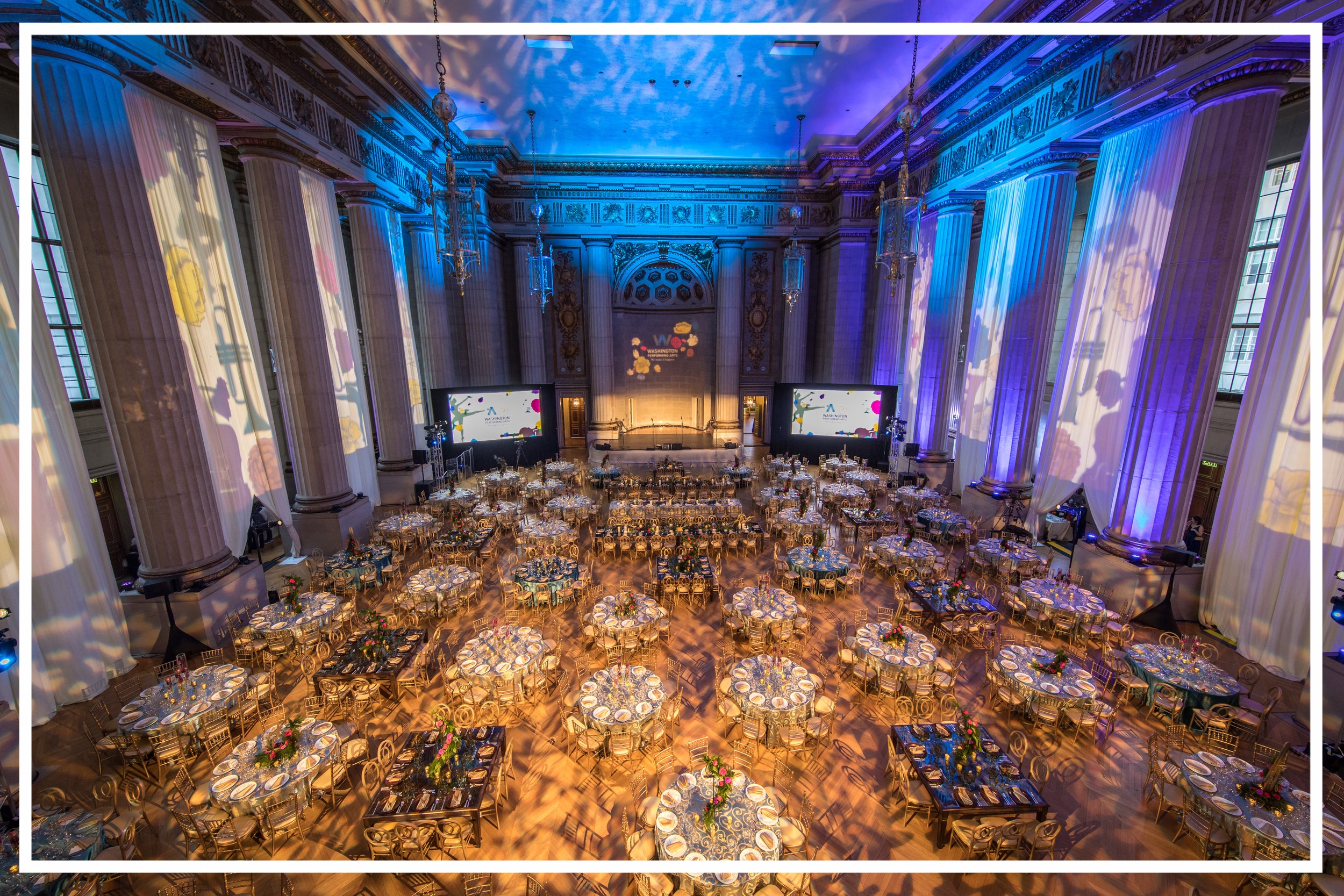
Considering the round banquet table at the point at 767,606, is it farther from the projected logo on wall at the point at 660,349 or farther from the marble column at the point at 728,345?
the projected logo on wall at the point at 660,349

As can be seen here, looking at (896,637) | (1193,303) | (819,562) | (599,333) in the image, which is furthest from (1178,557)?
(599,333)

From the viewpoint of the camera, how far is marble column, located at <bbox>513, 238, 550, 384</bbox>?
63.7ft

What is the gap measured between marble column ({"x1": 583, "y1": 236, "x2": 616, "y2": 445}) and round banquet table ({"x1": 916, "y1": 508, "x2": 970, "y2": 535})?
12290 mm

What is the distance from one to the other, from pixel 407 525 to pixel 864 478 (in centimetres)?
1225

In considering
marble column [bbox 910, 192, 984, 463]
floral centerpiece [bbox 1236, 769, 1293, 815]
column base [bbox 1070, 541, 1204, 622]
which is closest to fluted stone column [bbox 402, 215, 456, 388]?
marble column [bbox 910, 192, 984, 463]

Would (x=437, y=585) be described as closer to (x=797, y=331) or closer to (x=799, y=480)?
(x=799, y=480)

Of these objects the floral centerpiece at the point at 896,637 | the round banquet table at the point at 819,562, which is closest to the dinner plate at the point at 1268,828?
the floral centerpiece at the point at 896,637

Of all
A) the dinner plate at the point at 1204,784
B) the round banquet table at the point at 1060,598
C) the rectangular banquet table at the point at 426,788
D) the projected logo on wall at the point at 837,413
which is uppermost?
the projected logo on wall at the point at 837,413

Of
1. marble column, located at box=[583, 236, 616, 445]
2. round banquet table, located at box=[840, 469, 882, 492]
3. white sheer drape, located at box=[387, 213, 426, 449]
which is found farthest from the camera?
marble column, located at box=[583, 236, 616, 445]

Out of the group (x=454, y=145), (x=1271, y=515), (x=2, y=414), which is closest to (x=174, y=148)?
(x=2, y=414)

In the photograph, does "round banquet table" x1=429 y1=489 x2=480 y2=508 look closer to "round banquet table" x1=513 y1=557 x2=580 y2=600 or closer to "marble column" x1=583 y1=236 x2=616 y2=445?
"round banquet table" x1=513 y1=557 x2=580 y2=600

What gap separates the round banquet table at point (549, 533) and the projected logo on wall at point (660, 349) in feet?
37.1

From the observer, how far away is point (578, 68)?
1190 centimetres

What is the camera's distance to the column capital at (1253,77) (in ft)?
23.3
